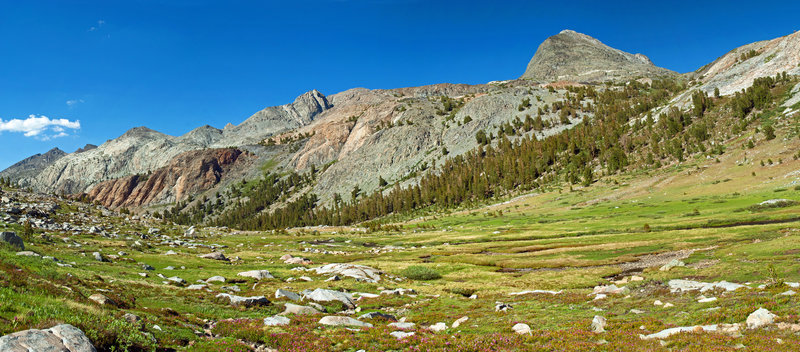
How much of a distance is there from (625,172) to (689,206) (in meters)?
69.3

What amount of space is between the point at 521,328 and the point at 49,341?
18142 millimetres

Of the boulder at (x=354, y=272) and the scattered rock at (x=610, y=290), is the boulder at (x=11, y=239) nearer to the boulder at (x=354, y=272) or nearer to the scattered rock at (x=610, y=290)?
the boulder at (x=354, y=272)

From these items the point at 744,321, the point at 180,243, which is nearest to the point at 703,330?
the point at 744,321

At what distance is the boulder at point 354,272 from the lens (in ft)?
135

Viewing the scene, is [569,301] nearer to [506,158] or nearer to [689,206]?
[689,206]

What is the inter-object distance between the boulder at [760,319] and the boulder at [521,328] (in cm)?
837

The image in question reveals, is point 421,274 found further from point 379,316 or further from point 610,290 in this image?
point 610,290

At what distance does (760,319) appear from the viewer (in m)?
13.9

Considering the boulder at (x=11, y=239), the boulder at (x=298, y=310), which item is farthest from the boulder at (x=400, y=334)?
the boulder at (x=11, y=239)

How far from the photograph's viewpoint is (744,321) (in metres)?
14.7

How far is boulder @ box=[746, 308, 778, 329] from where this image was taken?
44.9 feet

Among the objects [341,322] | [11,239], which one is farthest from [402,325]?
[11,239]

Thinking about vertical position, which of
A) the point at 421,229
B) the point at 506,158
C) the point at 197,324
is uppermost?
the point at 506,158

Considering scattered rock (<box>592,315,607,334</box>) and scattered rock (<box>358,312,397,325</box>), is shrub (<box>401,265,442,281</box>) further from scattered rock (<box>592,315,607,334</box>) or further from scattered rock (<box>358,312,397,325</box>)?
scattered rock (<box>592,315,607,334</box>)
